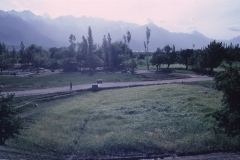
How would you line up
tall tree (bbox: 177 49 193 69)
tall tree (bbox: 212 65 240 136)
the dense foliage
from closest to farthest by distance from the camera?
tall tree (bbox: 212 65 240 136)
the dense foliage
tall tree (bbox: 177 49 193 69)

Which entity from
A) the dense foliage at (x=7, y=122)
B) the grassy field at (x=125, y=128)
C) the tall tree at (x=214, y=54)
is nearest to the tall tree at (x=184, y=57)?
the tall tree at (x=214, y=54)

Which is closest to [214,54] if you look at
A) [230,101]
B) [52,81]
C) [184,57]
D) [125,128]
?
[184,57]

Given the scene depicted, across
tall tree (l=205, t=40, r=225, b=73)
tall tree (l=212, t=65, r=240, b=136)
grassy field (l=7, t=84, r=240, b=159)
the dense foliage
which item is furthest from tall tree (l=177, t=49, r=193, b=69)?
the dense foliage

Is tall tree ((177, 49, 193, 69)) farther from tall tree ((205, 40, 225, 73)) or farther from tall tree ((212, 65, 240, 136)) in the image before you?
tall tree ((212, 65, 240, 136))

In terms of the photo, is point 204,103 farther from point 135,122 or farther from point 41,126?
point 41,126

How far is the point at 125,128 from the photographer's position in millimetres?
28438

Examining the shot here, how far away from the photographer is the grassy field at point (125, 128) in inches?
963

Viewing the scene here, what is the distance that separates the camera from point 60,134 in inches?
1061

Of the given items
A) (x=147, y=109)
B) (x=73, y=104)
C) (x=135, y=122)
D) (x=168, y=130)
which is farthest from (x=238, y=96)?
(x=73, y=104)

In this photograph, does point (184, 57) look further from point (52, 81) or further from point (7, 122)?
point (7, 122)

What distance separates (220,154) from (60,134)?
19.5m

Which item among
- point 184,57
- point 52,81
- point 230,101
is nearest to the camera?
point 230,101

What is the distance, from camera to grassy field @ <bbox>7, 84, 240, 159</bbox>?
80.3ft

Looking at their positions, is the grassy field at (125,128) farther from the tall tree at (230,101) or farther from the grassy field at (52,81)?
the grassy field at (52,81)
